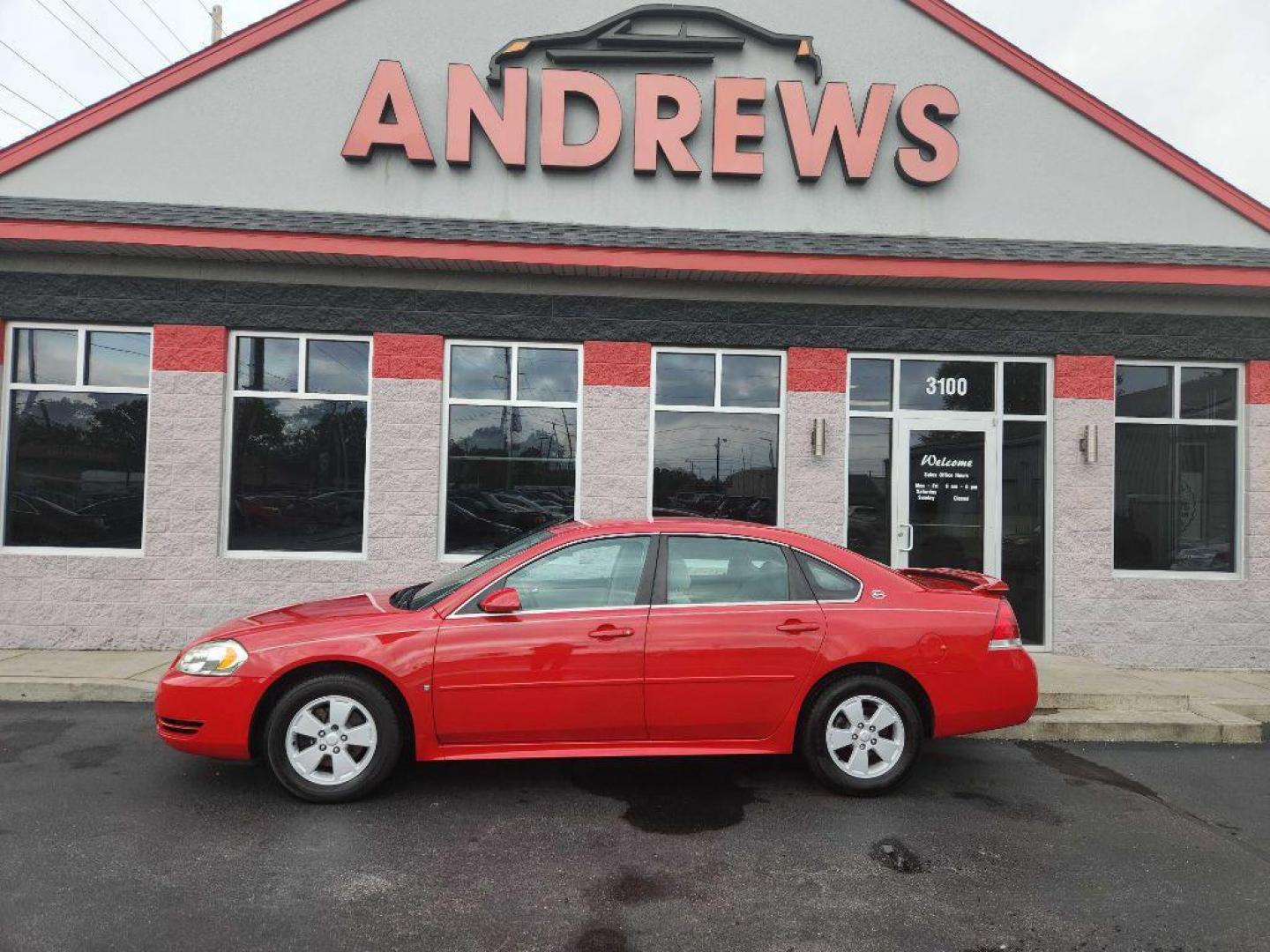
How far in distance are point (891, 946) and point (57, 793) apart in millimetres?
4366

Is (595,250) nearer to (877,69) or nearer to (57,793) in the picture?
(877,69)

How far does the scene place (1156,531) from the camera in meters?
8.59

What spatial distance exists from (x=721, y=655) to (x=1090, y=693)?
12.3 ft

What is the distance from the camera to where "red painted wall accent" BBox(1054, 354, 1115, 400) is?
8.52 metres

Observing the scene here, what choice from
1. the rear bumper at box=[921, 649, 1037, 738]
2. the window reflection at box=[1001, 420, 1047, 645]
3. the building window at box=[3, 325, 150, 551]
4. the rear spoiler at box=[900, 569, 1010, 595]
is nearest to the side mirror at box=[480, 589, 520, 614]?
the rear bumper at box=[921, 649, 1037, 738]

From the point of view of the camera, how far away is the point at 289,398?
838 centimetres

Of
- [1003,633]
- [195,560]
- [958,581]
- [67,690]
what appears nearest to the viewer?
[1003,633]

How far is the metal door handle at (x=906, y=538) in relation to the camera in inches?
333

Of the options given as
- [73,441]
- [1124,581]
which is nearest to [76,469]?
[73,441]

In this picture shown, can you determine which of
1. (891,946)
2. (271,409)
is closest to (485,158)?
(271,409)

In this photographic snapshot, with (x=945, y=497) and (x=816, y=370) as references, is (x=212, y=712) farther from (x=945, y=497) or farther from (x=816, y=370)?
(x=945, y=497)

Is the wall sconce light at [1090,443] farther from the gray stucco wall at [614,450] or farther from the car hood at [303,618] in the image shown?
the car hood at [303,618]

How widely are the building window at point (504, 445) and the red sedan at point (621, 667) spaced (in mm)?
3365

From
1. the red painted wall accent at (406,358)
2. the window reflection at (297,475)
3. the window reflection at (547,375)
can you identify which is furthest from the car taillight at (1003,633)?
the window reflection at (297,475)
